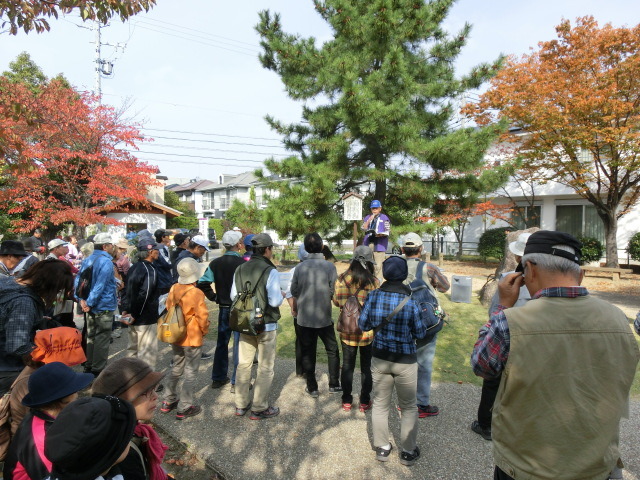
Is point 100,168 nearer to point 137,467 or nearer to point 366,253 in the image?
point 366,253

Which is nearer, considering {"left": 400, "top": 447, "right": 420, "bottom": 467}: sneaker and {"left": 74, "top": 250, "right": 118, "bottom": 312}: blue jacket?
{"left": 400, "top": 447, "right": 420, "bottom": 467}: sneaker

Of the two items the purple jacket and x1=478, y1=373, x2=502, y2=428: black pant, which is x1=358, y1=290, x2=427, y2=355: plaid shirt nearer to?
x1=478, y1=373, x2=502, y2=428: black pant

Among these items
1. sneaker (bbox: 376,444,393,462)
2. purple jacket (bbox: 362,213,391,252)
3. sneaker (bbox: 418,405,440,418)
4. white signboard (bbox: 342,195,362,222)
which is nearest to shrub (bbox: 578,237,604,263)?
white signboard (bbox: 342,195,362,222)

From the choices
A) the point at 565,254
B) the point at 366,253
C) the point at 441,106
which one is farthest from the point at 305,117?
the point at 565,254

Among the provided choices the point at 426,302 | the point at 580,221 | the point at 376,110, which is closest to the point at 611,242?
the point at 580,221

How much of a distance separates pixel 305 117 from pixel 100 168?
8893mm

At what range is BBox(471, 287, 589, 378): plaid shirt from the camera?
163cm

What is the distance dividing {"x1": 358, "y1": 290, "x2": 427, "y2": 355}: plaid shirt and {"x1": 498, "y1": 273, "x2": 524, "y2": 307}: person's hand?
109 centimetres

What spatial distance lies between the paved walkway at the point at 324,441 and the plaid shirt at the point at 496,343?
162 cm

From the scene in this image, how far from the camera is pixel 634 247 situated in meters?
14.9

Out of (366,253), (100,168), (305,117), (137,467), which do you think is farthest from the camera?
(100,168)

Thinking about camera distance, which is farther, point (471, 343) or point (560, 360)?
point (471, 343)

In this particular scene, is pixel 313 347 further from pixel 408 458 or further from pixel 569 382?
pixel 569 382

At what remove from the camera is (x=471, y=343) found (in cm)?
616
